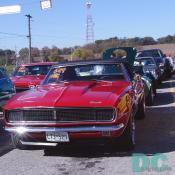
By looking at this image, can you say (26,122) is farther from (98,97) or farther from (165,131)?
(165,131)

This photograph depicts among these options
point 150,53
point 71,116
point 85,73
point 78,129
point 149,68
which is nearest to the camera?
point 78,129

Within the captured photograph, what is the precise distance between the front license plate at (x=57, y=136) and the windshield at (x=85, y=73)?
1.93 m

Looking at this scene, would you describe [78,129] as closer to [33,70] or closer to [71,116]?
[71,116]

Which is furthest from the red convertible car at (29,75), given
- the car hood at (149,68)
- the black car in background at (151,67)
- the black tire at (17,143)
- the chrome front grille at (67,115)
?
the chrome front grille at (67,115)

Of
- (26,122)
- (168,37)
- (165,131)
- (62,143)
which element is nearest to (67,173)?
(62,143)

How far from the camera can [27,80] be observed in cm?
1524

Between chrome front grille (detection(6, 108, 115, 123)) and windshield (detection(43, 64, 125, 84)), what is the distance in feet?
5.57

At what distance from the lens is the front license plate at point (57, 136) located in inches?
265

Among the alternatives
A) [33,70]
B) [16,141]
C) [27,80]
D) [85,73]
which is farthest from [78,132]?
[33,70]

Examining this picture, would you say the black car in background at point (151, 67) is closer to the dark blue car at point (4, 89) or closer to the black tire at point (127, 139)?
the dark blue car at point (4, 89)

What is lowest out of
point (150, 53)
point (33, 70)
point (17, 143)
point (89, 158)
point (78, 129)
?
point (89, 158)

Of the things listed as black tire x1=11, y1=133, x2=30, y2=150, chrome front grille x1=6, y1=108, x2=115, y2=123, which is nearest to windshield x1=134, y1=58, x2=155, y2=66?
black tire x1=11, y1=133, x2=30, y2=150

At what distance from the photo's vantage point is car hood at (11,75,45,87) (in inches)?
592

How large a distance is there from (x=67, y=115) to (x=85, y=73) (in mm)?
2234
